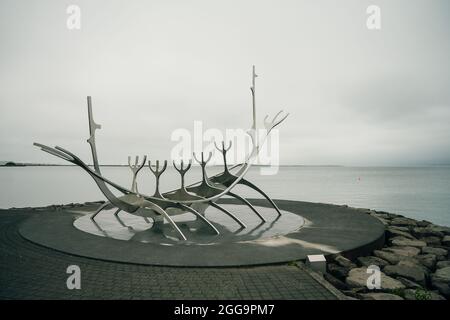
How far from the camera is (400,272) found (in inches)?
265

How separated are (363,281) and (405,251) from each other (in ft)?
9.53

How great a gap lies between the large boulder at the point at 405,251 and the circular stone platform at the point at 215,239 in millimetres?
363

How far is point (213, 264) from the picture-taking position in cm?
649

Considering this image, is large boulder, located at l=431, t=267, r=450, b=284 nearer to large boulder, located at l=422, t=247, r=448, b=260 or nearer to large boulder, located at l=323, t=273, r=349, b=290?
large boulder, located at l=422, t=247, r=448, b=260

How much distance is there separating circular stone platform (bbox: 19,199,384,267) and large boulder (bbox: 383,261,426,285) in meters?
0.87

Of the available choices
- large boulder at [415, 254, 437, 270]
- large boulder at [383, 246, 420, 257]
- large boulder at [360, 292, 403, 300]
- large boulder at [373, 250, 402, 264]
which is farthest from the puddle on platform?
large boulder at [360, 292, 403, 300]

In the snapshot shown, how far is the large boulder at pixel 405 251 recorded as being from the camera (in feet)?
26.7

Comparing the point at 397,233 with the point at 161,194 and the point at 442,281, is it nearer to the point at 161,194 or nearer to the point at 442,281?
the point at 442,281

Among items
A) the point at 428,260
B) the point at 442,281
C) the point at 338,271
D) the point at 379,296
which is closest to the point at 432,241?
the point at 428,260

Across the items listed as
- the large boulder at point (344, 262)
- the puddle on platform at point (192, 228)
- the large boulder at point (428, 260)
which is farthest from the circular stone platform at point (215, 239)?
the large boulder at point (428, 260)

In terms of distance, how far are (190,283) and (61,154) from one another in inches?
201
